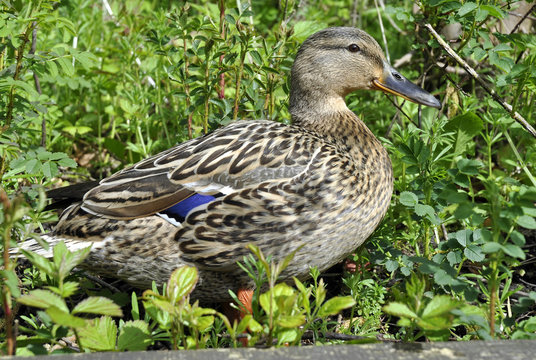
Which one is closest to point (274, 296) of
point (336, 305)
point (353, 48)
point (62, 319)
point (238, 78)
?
point (336, 305)

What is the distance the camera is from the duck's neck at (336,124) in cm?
380

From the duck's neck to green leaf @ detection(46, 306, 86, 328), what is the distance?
185cm

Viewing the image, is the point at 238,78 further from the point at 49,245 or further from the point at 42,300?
the point at 42,300

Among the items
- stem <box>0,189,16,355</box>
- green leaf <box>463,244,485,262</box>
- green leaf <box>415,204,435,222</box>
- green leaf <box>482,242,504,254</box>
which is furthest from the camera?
green leaf <box>415,204,435,222</box>

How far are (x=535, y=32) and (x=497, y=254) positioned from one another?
3.28 m

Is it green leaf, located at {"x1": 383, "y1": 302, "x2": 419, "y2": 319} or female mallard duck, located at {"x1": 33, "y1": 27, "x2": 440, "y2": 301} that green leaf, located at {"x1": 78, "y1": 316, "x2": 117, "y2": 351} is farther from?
green leaf, located at {"x1": 383, "y1": 302, "x2": 419, "y2": 319}

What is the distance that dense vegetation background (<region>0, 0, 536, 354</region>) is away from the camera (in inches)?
99.7

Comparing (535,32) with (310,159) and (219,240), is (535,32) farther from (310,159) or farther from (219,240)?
(219,240)

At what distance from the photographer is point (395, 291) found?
2.71 meters

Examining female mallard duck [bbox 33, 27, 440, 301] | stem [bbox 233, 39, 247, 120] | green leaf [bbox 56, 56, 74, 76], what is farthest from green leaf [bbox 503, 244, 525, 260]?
green leaf [bbox 56, 56, 74, 76]

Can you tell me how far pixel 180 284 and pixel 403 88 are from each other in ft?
6.55

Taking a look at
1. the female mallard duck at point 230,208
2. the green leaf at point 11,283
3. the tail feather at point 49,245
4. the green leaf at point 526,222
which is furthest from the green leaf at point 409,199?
the green leaf at point 11,283

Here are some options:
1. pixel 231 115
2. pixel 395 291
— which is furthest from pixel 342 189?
pixel 231 115

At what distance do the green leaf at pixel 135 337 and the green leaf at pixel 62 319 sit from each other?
339 mm
